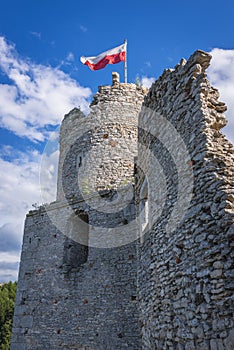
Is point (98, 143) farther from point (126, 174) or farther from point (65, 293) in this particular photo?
point (65, 293)

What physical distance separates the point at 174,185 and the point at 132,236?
4.08 meters

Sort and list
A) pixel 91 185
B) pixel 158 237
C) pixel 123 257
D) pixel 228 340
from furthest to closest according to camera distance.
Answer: pixel 91 185
pixel 123 257
pixel 158 237
pixel 228 340

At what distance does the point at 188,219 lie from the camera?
407 cm

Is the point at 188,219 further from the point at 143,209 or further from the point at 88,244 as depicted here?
the point at 88,244

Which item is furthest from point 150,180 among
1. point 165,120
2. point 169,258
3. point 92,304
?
point 92,304

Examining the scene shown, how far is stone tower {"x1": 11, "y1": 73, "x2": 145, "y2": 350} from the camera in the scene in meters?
8.17

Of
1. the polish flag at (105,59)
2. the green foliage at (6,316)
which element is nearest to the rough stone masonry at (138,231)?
the polish flag at (105,59)

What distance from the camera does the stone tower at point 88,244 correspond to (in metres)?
8.17

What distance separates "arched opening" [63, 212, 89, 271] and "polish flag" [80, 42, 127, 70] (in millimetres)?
5602

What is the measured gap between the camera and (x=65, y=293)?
363 inches

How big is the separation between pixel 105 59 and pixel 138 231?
741 cm

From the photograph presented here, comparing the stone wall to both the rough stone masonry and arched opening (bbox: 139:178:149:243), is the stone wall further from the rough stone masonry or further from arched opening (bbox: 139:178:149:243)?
arched opening (bbox: 139:178:149:243)

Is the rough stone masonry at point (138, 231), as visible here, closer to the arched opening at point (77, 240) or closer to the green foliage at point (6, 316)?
the arched opening at point (77, 240)

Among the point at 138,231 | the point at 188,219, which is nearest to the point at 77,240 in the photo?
the point at 138,231
